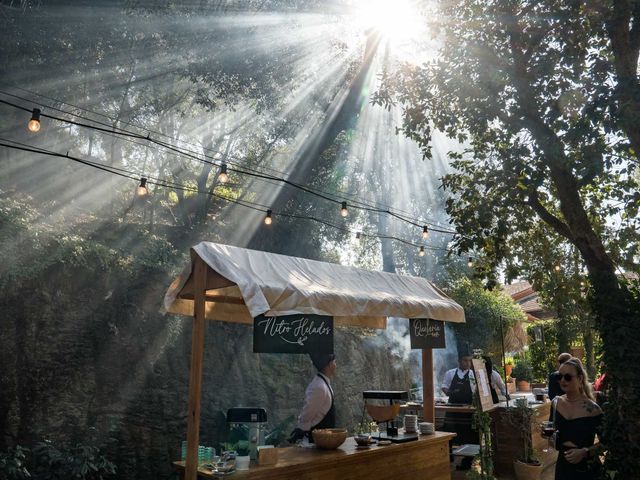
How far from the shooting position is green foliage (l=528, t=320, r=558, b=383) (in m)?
16.3

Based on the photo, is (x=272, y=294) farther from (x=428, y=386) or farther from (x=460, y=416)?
(x=460, y=416)

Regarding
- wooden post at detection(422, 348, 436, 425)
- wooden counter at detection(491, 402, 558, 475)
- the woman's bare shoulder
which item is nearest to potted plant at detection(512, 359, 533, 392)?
wooden counter at detection(491, 402, 558, 475)

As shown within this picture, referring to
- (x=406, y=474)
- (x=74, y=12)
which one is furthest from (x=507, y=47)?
(x=74, y=12)

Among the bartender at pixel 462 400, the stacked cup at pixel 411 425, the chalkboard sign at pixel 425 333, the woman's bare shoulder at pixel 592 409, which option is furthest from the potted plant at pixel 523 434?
the woman's bare shoulder at pixel 592 409

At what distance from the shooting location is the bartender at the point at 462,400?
29.2 feet

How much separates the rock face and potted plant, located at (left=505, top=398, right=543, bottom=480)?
4675 mm

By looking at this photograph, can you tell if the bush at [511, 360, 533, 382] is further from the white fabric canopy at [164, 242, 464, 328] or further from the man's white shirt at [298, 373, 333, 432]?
the man's white shirt at [298, 373, 333, 432]

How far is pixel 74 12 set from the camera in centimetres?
1184

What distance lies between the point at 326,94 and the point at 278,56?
212 centimetres

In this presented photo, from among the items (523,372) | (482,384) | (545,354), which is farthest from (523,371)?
(482,384)

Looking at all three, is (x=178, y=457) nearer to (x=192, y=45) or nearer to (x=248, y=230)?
(x=248, y=230)

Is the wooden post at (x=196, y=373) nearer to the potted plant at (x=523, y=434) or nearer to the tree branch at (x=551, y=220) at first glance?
the tree branch at (x=551, y=220)

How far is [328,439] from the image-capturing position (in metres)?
5.00

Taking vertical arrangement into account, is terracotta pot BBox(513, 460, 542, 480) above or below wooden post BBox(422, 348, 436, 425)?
below
